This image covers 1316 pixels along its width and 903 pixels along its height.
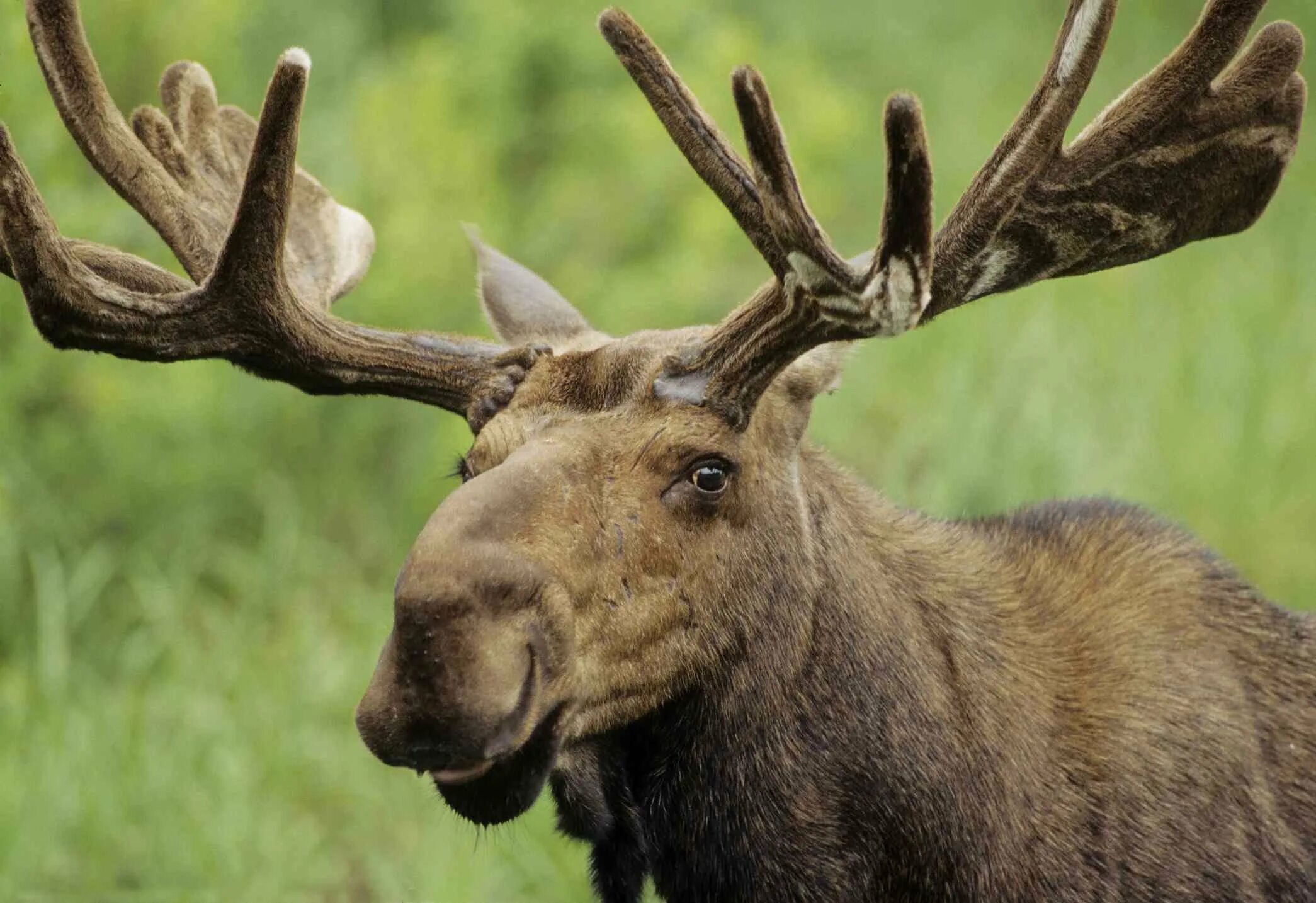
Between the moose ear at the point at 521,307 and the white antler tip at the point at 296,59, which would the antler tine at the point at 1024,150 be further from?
the white antler tip at the point at 296,59

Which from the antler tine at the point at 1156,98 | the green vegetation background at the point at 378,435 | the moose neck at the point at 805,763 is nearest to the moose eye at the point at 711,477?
the moose neck at the point at 805,763

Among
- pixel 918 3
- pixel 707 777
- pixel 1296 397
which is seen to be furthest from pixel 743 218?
pixel 918 3

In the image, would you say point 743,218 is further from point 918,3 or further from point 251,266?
point 918,3

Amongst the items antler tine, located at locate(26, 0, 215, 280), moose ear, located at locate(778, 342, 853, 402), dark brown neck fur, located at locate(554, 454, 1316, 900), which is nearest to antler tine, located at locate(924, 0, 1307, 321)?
moose ear, located at locate(778, 342, 853, 402)

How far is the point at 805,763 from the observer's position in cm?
272

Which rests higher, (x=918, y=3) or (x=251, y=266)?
(x=918, y=3)

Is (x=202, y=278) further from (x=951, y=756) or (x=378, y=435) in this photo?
(x=378, y=435)

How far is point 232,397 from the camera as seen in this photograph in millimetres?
6023

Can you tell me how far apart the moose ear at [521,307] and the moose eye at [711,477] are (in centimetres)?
60

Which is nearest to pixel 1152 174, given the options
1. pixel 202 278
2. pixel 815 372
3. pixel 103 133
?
pixel 815 372

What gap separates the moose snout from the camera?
2.30 m

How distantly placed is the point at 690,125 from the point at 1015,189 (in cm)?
50

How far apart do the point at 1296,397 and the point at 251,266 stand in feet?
14.9

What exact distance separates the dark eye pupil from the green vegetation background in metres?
1.79
